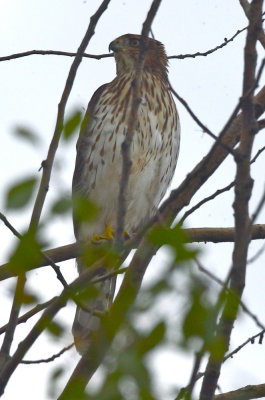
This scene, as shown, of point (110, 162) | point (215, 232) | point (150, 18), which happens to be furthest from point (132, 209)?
point (150, 18)

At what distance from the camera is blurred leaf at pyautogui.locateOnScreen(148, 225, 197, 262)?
1822 millimetres

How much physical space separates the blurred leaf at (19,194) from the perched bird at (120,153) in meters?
3.70

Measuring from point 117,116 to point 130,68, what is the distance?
829 mm

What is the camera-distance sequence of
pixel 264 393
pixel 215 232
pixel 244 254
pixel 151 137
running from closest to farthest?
1. pixel 244 254
2. pixel 264 393
3. pixel 215 232
4. pixel 151 137

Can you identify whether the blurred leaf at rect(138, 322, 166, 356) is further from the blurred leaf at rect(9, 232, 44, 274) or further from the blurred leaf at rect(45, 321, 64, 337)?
the blurred leaf at rect(45, 321, 64, 337)

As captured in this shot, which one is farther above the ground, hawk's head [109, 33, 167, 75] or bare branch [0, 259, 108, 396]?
hawk's head [109, 33, 167, 75]

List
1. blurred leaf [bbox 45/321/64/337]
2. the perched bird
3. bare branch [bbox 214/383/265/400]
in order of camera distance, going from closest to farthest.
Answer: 1. blurred leaf [bbox 45/321/64/337]
2. bare branch [bbox 214/383/265/400]
3. the perched bird

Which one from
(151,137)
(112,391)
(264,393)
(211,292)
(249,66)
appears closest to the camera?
(112,391)

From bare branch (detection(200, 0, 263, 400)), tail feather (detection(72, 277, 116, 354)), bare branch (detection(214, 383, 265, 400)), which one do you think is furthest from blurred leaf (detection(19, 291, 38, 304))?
bare branch (detection(214, 383, 265, 400))

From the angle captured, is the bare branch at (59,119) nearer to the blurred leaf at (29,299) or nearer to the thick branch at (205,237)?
the blurred leaf at (29,299)

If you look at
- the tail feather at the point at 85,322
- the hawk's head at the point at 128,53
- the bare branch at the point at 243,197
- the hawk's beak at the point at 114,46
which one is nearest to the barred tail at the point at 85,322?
the tail feather at the point at 85,322

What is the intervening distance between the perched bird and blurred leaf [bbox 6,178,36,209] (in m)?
3.70

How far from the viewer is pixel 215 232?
4395 mm

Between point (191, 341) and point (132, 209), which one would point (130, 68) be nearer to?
point (132, 209)
